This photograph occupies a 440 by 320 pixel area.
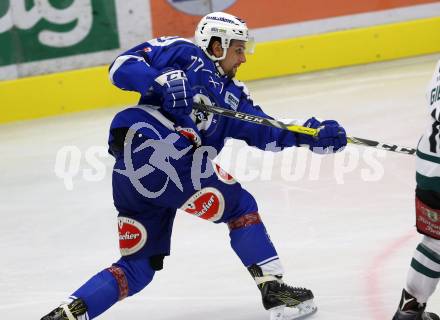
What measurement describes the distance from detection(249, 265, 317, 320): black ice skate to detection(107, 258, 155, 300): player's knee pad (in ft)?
1.10

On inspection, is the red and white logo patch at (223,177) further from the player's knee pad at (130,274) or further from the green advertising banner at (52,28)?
the green advertising banner at (52,28)

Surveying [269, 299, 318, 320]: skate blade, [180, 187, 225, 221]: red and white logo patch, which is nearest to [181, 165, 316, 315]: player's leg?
[180, 187, 225, 221]: red and white logo patch

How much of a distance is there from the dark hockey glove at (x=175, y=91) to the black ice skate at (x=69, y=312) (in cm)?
65

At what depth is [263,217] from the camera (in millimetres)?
4293

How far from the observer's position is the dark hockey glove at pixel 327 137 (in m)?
3.12

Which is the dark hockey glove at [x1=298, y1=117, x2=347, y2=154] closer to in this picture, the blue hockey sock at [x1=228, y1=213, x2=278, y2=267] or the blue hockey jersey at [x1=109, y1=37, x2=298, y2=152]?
the blue hockey jersey at [x1=109, y1=37, x2=298, y2=152]

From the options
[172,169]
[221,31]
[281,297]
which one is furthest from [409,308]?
[221,31]

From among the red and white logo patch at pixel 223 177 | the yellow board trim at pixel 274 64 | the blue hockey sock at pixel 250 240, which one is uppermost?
the red and white logo patch at pixel 223 177

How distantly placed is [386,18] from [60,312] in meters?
5.24

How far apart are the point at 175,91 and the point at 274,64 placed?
4.43 metres

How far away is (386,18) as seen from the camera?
7.57m

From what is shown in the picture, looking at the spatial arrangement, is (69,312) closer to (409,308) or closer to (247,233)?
(247,233)

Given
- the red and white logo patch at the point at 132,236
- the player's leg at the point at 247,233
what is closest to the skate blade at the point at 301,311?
the player's leg at the point at 247,233

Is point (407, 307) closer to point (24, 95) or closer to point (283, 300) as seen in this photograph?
point (283, 300)
